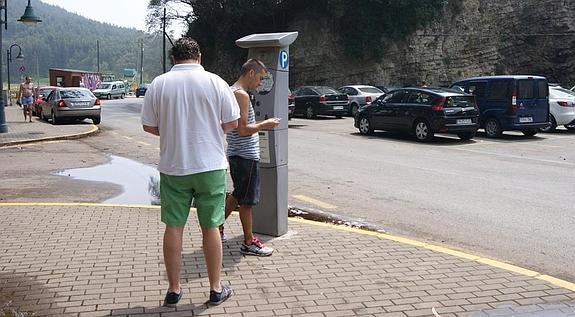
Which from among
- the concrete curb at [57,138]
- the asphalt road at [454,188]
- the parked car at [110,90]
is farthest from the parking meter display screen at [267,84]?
the parked car at [110,90]

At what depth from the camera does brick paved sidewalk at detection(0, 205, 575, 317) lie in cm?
390

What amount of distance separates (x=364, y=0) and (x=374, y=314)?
35956 millimetres

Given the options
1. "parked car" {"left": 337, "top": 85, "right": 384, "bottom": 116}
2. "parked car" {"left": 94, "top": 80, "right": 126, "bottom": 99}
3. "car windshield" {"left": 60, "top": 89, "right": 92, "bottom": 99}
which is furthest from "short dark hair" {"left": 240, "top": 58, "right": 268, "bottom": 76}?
"parked car" {"left": 94, "top": 80, "right": 126, "bottom": 99}

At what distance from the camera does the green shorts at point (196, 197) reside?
12.6 feet

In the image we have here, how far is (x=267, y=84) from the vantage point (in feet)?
17.3

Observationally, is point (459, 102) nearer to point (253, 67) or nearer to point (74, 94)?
point (253, 67)

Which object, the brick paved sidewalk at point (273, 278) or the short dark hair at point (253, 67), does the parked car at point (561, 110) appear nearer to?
the brick paved sidewalk at point (273, 278)

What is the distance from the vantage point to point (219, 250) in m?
3.95

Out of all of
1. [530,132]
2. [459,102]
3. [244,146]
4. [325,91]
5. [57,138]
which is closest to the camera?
[244,146]

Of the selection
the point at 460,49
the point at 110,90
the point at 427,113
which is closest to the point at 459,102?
the point at 427,113

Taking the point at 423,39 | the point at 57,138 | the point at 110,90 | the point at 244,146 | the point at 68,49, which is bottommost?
the point at 57,138

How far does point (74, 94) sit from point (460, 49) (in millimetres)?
27252

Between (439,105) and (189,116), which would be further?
(439,105)

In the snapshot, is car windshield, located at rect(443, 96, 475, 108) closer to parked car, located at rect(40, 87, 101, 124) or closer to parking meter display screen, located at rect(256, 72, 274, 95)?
parking meter display screen, located at rect(256, 72, 274, 95)
